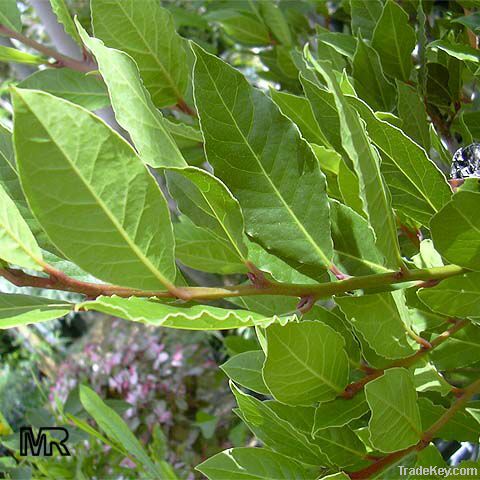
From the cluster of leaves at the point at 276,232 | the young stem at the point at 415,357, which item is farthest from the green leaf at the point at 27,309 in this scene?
the young stem at the point at 415,357

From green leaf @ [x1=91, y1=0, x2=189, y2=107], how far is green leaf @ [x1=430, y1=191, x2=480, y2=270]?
0.29 m

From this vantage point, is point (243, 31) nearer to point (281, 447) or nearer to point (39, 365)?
point (281, 447)

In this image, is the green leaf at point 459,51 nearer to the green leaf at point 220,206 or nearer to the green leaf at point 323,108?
the green leaf at point 323,108

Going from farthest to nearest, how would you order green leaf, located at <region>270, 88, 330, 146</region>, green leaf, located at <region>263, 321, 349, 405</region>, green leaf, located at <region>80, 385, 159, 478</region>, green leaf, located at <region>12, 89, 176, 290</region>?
1. green leaf, located at <region>80, 385, 159, 478</region>
2. green leaf, located at <region>270, 88, 330, 146</region>
3. green leaf, located at <region>263, 321, 349, 405</region>
4. green leaf, located at <region>12, 89, 176, 290</region>

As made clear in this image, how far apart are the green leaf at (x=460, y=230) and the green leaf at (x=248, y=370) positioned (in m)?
0.19

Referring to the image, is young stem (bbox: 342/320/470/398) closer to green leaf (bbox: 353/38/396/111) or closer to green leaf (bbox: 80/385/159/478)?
green leaf (bbox: 353/38/396/111)

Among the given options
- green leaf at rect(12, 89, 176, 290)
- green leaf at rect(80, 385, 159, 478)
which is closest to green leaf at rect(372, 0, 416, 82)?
green leaf at rect(12, 89, 176, 290)

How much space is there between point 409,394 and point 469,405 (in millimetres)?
144

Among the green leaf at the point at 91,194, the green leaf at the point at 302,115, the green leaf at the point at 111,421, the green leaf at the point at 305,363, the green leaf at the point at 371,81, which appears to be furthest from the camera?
the green leaf at the point at 111,421

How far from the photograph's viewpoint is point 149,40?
0.54 m

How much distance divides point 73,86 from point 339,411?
1.45 ft


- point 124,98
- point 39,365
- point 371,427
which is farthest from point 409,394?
point 39,365

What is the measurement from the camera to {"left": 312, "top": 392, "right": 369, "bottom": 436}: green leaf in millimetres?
430

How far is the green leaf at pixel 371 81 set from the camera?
0.59m
